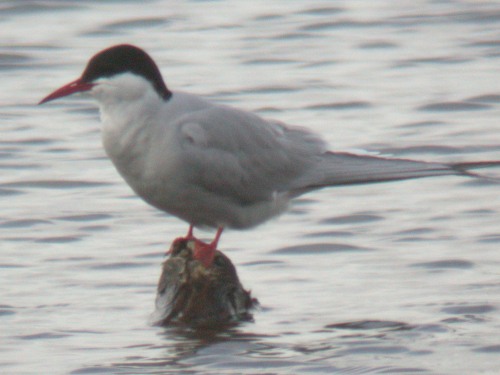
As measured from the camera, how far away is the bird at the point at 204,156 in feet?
→ 21.2

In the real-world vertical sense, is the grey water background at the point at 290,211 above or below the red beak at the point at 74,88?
below

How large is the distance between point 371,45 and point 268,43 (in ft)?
2.72

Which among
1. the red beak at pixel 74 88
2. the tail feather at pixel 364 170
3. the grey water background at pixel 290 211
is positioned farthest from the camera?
the tail feather at pixel 364 170

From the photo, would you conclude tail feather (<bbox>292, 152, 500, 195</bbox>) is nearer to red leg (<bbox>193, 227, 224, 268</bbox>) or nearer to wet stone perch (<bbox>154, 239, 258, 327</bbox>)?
wet stone perch (<bbox>154, 239, 258, 327</bbox>)

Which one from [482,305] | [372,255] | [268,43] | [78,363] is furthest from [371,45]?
[78,363]

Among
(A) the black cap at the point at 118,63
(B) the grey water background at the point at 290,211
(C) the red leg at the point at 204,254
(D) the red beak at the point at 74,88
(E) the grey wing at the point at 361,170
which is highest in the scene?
(A) the black cap at the point at 118,63

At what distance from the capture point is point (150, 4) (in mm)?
13828

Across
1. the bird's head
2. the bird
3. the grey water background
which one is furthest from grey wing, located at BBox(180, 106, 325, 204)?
the grey water background

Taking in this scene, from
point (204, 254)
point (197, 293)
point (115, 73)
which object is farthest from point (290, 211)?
point (115, 73)

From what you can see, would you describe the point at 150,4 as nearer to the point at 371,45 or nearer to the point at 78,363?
the point at 371,45

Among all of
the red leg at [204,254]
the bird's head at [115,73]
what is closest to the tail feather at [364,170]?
the red leg at [204,254]

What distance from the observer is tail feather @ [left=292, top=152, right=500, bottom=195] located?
696cm

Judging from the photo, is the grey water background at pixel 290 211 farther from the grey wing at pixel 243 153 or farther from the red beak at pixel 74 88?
the red beak at pixel 74 88

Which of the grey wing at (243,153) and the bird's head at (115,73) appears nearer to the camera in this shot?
the bird's head at (115,73)
